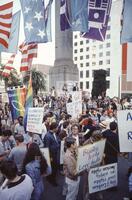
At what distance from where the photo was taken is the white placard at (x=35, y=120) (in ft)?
28.5

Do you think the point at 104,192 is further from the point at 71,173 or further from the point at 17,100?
the point at 17,100

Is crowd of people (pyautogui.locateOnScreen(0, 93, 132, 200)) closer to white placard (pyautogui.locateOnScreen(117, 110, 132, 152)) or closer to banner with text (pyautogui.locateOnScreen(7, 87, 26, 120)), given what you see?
white placard (pyautogui.locateOnScreen(117, 110, 132, 152))

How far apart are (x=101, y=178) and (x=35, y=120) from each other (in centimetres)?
312

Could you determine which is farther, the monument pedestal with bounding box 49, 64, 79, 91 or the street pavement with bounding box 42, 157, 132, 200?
the monument pedestal with bounding box 49, 64, 79, 91

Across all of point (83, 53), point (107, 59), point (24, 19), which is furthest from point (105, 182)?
point (83, 53)

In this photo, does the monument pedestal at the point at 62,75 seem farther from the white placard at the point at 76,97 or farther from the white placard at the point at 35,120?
the white placard at the point at 35,120

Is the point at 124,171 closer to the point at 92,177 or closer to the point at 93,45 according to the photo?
the point at 92,177

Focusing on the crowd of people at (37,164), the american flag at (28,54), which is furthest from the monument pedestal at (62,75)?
the crowd of people at (37,164)

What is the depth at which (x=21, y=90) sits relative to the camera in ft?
34.7

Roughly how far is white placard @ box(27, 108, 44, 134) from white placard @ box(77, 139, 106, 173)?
250 cm

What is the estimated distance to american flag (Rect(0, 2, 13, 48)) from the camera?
12234 millimetres

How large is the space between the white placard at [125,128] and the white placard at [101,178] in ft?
1.93

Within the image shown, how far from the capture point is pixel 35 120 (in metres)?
8.82

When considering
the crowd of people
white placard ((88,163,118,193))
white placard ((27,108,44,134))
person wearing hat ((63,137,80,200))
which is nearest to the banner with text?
white placard ((27,108,44,134))
